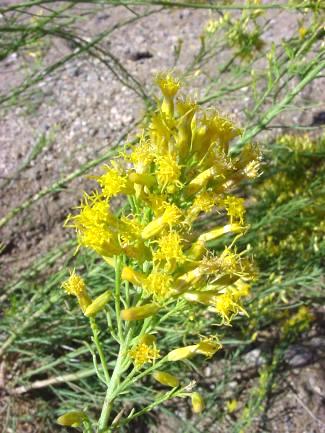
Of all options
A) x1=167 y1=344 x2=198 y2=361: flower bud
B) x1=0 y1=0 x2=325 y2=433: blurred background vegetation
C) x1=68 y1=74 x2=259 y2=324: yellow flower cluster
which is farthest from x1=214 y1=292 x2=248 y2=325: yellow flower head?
x1=0 y1=0 x2=325 y2=433: blurred background vegetation

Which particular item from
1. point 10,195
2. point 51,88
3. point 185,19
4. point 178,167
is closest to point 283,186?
point 10,195

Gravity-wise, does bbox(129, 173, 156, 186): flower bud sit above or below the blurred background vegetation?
above

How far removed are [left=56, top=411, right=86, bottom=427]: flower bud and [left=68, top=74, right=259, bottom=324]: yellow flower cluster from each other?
312mm

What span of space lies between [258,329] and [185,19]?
3.89 metres

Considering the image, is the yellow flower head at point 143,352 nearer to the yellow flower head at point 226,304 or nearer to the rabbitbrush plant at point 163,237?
the rabbitbrush plant at point 163,237

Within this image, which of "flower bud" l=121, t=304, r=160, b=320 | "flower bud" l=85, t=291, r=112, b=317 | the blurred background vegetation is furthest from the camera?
the blurred background vegetation

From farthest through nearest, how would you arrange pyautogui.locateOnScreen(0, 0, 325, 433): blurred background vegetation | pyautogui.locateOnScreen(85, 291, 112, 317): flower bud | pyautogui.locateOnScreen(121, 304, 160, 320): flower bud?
pyautogui.locateOnScreen(0, 0, 325, 433): blurred background vegetation
pyautogui.locateOnScreen(85, 291, 112, 317): flower bud
pyautogui.locateOnScreen(121, 304, 160, 320): flower bud

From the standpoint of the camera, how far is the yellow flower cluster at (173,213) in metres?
1.24

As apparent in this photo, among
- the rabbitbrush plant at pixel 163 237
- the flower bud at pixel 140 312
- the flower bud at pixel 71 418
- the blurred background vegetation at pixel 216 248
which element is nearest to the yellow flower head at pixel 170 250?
the rabbitbrush plant at pixel 163 237

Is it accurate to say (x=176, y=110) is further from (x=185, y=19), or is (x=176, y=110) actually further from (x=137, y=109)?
(x=185, y=19)

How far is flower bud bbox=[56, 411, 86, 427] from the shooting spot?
1305 millimetres

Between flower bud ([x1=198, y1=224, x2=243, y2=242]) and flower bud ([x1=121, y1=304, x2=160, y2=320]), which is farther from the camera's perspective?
flower bud ([x1=198, y1=224, x2=243, y2=242])

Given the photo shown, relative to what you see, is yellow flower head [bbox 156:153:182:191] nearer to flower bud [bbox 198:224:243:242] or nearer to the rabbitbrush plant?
the rabbitbrush plant

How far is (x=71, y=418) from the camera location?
132cm
